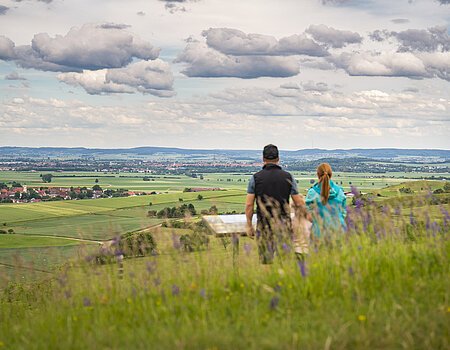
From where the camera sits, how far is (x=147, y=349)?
5609mm

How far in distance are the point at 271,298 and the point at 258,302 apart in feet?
0.66

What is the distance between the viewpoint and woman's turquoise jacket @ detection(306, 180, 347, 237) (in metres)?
9.68

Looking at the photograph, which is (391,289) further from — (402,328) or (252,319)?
(252,319)

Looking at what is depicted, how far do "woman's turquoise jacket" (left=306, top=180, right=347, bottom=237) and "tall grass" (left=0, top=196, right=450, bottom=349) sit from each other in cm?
46

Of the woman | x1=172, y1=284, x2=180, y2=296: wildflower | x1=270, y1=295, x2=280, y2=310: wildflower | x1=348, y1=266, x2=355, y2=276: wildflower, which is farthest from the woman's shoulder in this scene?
x1=270, y1=295, x2=280, y2=310: wildflower

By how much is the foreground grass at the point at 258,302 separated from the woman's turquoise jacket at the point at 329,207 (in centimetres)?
108

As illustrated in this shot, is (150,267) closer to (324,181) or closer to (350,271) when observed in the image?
(350,271)

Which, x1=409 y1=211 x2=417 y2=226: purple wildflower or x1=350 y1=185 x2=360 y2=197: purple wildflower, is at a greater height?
x1=350 y1=185 x2=360 y2=197: purple wildflower

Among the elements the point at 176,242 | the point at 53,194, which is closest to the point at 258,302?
the point at 176,242

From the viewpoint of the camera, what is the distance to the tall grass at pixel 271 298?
5.68m

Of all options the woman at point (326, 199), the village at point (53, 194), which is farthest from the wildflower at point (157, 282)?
the village at point (53, 194)

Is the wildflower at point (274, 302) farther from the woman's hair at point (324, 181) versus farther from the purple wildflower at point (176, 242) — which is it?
the woman's hair at point (324, 181)

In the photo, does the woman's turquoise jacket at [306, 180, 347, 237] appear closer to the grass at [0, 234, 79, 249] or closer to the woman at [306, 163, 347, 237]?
the woman at [306, 163, 347, 237]

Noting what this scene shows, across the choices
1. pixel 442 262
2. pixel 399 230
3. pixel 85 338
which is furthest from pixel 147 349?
pixel 399 230
